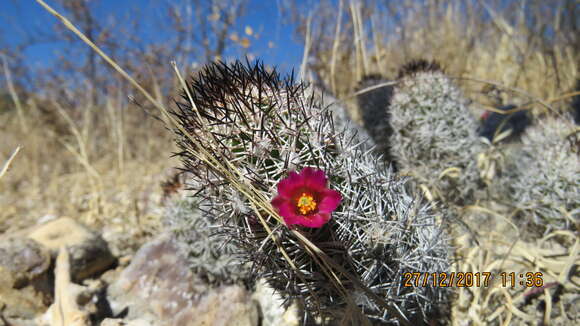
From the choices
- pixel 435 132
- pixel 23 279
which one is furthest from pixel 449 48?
pixel 23 279

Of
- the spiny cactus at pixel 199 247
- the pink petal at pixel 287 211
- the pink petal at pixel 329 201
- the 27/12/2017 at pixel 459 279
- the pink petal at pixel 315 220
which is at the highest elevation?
the pink petal at pixel 287 211

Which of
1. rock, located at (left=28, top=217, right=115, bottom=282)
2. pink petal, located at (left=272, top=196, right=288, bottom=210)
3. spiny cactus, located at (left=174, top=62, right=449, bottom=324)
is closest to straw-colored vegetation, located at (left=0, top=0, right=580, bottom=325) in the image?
rock, located at (left=28, top=217, right=115, bottom=282)

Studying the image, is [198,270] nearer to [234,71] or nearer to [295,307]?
[295,307]

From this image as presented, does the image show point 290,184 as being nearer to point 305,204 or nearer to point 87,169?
point 305,204

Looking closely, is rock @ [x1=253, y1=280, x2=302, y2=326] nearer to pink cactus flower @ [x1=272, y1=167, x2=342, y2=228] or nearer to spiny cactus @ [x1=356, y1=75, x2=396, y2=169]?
pink cactus flower @ [x1=272, y1=167, x2=342, y2=228]

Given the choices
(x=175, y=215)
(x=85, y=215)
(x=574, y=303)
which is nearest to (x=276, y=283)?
(x=175, y=215)

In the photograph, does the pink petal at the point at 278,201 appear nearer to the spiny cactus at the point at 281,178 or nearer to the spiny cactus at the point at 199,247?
the spiny cactus at the point at 281,178

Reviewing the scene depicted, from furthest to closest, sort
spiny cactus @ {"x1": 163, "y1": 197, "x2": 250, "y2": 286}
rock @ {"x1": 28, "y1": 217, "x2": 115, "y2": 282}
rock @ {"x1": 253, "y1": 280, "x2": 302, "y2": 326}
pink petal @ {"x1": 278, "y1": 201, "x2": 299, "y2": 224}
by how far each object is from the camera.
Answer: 1. rock @ {"x1": 28, "y1": 217, "x2": 115, "y2": 282}
2. spiny cactus @ {"x1": 163, "y1": 197, "x2": 250, "y2": 286}
3. rock @ {"x1": 253, "y1": 280, "x2": 302, "y2": 326}
4. pink petal @ {"x1": 278, "y1": 201, "x2": 299, "y2": 224}

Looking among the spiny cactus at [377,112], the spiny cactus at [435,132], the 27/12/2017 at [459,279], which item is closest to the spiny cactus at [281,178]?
the 27/12/2017 at [459,279]
